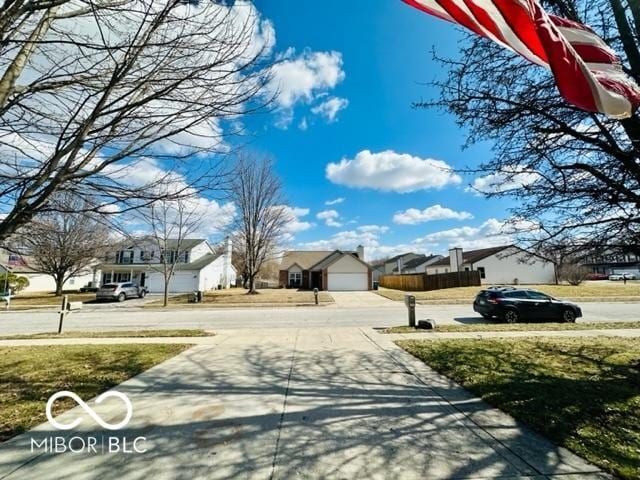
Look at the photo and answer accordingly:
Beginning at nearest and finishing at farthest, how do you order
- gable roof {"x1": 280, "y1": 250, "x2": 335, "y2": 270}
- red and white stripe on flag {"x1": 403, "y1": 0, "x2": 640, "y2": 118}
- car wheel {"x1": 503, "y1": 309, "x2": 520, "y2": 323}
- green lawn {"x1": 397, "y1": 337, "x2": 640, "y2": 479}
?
1. red and white stripe on flag {"x1": 403, "y1": 0, "x2": 640, "y2": 118}
2. green lawn {"x1": 397, "y1": 337, "x2": 640, "y2": 479}
3. car wheel {"x1": 503, "y1": 309, "x2": 520, "y2": 323}
4. gable roof {"x1": 280, "y1": 250, "x2": 335, "y2": 270}

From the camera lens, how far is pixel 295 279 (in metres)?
48.8

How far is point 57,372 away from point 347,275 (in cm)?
3573

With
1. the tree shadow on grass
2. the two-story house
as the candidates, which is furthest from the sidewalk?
the two-story house

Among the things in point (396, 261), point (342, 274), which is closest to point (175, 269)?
point (342, 274)

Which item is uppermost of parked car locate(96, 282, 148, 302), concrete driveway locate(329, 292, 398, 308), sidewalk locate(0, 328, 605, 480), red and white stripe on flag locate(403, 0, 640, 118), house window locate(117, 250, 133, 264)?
house window locate(117, 250, 133, 264)

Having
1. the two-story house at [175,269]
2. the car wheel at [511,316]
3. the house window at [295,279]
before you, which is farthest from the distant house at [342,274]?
the car wheel at [511,316]

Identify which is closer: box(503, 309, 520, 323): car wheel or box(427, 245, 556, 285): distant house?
box(503, 309, 520, 323): car wheel

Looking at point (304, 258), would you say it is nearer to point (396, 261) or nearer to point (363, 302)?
point (363, 302)

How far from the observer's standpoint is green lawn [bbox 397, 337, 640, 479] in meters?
3.36

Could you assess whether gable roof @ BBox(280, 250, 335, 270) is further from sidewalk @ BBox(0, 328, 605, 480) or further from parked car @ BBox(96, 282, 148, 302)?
sidewalk @ BBox(0, 328, 605, 480)

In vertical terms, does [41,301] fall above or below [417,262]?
below

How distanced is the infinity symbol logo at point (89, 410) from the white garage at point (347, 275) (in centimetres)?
3617

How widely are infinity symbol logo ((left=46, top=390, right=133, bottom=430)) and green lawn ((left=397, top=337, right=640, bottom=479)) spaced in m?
4.82

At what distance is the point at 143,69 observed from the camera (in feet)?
12.5
